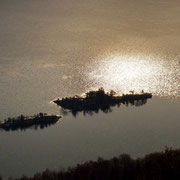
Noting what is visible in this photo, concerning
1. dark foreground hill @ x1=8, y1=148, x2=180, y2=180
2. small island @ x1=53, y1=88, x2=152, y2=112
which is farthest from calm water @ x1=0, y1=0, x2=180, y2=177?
dark foreground hill @ x1=8, y1=148, x2=180, y2=180

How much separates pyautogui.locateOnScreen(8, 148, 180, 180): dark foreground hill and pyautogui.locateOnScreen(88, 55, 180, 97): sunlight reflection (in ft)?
12.5

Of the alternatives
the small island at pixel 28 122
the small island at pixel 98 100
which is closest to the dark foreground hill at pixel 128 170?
the small island at pixel 28 122

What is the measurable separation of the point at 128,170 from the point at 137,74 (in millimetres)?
5033

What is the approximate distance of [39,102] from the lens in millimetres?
10195

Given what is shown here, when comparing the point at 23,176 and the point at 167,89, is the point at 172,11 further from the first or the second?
the point at 23,176

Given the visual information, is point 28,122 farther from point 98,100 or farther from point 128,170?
point 128,170

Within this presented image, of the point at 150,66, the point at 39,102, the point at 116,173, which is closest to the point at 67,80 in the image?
the point at 39,102

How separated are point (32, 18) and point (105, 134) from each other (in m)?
8.01

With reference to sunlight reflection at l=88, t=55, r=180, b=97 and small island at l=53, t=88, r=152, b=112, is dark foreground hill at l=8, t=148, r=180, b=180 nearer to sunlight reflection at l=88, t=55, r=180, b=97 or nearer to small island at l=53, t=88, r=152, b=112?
small island at l=53, t=88, r=152, b=112

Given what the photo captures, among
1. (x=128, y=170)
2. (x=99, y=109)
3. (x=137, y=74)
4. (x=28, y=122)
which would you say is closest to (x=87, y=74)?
(x=137, y=74)

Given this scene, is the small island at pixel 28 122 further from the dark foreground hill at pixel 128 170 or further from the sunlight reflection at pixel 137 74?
the dark foreground hill at pixel 128 170

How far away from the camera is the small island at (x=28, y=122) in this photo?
9312 millimetres

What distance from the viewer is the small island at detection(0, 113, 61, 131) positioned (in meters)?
9.31

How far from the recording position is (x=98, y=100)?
10266 millimetres
